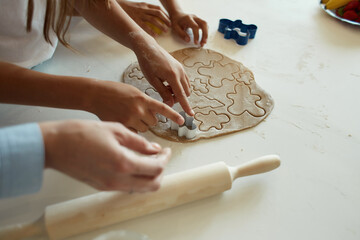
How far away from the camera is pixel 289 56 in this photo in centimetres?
109

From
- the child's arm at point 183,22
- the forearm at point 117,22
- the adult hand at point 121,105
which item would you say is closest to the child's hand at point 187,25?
the child's arm at point 183,22

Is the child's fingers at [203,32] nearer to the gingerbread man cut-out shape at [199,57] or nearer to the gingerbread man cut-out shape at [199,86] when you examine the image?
the gingerbread man cut-out shape at [199,57]

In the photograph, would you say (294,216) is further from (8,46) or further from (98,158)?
(8,46)

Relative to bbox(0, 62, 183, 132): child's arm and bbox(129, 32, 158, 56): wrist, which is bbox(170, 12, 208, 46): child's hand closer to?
bbox(129, 32, 158, 56): wrist

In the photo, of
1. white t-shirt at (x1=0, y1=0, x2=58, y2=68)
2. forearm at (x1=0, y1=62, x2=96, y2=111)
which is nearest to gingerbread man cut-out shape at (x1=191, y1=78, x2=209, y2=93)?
forearm at (x1=0, y1=62, x2=96, y2=111)

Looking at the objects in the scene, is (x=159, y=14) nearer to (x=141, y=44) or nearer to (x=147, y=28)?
(x=147, y=28)

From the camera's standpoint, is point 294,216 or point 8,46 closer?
point 294,216

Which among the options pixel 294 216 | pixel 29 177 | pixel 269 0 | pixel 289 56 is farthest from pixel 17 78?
pixel 269 0

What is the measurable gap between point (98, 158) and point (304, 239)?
0.43 meters

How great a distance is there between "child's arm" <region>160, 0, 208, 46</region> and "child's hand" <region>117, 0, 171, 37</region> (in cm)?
4

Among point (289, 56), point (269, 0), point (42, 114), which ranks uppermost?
point (269, 0)

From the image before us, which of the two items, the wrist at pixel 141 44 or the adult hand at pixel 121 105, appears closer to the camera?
the adult hand at pixel 121 105

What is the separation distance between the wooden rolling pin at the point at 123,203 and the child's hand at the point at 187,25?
24.0 inches

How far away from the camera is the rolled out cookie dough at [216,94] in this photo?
78cm
